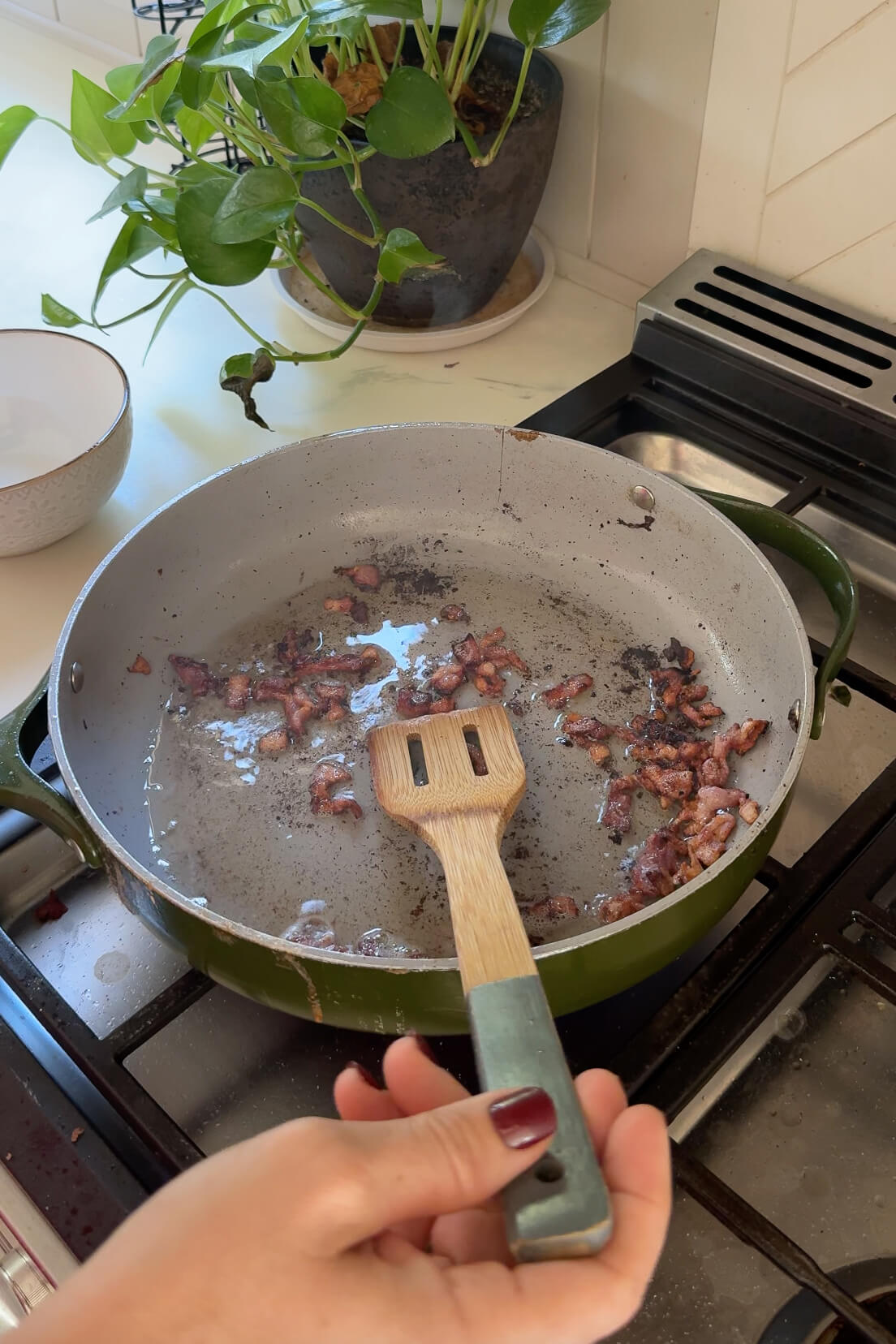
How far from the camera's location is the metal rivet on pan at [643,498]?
75 cm

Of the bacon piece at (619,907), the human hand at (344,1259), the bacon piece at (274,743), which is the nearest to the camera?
the human hand at (344,1259)

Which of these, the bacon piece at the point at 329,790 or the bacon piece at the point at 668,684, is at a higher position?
the bacon piece at the point at 668,684

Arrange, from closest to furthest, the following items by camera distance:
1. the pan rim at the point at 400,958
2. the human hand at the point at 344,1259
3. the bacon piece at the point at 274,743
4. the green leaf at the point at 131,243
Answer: the human hand at the point at 344,1259 < the pan rim at the point at 400,958 < the bacon piece at the point at 274,743 < the green leaf at the point at 131,243

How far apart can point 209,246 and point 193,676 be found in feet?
0.96

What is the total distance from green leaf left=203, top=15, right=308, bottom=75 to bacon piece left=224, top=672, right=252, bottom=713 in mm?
365

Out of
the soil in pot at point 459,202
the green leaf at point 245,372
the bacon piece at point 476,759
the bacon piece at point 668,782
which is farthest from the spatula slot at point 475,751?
the soil in pot at point 459,202

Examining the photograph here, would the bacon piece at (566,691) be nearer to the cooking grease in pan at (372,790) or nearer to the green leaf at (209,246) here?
the cooking grease in pan at (372,790)

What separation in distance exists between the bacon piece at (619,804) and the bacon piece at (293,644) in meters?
0.23

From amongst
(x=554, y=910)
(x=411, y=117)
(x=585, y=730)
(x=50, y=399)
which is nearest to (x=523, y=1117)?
(x=554, y=910)

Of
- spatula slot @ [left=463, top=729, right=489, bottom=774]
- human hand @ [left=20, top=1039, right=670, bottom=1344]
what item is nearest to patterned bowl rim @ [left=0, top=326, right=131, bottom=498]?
spatula slot @ [left=463, top=729, right=489, bottom=774]

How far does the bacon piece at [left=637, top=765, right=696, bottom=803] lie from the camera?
65 cm

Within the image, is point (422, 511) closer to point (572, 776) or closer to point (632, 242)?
point (572, 776)

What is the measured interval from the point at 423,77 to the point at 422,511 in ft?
0.94

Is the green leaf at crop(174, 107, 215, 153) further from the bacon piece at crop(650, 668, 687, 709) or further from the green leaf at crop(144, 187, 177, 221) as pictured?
the bacon piece at crop(650, 668, 687, 709)
